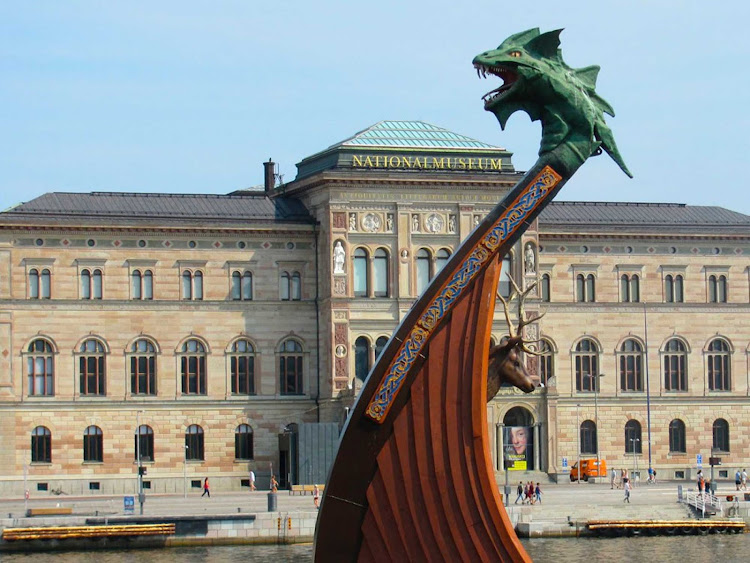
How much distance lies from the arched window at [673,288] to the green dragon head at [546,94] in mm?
61073

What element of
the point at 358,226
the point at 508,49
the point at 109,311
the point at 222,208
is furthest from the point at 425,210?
the point at 508,49

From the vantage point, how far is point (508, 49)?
2855cm

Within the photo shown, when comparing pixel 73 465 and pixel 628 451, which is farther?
pixel 628 451

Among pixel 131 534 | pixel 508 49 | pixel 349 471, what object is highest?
pixel 508 49

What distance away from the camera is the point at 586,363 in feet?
288

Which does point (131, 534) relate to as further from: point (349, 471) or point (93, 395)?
point (349, 471)

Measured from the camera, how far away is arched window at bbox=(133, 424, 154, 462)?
81375 millimetres

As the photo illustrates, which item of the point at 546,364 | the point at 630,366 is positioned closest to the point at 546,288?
the point at 546,364

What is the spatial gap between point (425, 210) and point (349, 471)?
54823 millimetres

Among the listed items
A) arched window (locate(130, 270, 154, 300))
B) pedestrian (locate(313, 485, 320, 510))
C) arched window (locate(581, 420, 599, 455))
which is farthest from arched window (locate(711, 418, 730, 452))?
arched window (locate(130, 270, 154, 300))

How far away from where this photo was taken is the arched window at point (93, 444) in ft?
265

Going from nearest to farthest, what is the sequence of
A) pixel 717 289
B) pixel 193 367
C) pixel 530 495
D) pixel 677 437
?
1. pixel 530 495
2. pixel 193 367
3. pixel 677 437
4. pixel 717 289

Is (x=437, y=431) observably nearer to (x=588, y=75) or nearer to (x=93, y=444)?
(x=588, y=75)

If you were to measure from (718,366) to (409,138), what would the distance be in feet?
63.6
